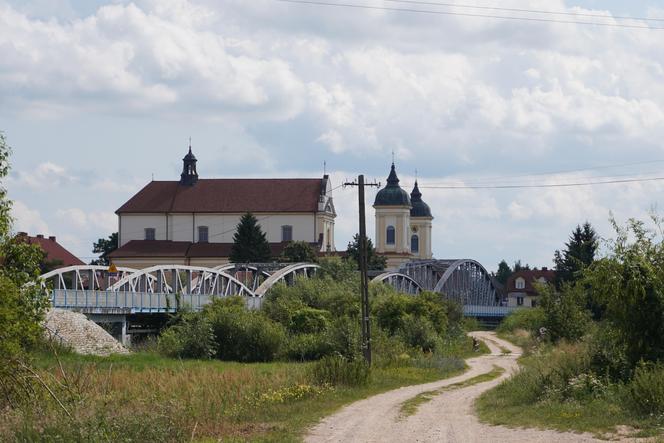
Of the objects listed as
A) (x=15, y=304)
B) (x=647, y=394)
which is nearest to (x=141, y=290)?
(x=15, y=304)

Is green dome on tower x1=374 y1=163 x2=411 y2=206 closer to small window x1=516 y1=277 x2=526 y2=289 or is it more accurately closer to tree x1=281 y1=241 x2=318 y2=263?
small window x1=516 y1=277 x2=526 y2=289

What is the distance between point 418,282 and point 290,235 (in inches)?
1000

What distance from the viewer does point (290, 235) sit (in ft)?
434

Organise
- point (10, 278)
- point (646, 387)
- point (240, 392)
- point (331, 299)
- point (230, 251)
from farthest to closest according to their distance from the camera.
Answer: point (230, 251) < point (331, 299) < point (240, 392) < point (10, 278) < point (646, 387)

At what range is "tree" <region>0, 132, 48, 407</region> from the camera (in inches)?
878

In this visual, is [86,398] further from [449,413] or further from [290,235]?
[290,235]

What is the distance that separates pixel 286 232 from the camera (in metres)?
132

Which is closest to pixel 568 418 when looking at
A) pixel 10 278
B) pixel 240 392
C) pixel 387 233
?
pixel 240 392

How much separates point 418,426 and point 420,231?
14137 centimetres

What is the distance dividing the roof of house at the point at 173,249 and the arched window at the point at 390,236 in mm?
19079

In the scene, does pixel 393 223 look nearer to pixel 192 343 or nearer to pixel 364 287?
pixel 192 343

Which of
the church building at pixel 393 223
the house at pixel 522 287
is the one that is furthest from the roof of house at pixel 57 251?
the house at pixel 522 287

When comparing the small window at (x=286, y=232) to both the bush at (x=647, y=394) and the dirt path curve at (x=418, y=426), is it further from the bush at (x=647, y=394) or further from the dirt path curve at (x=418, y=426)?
the bush at (x=647, y=394)

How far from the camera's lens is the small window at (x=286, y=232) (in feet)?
434
